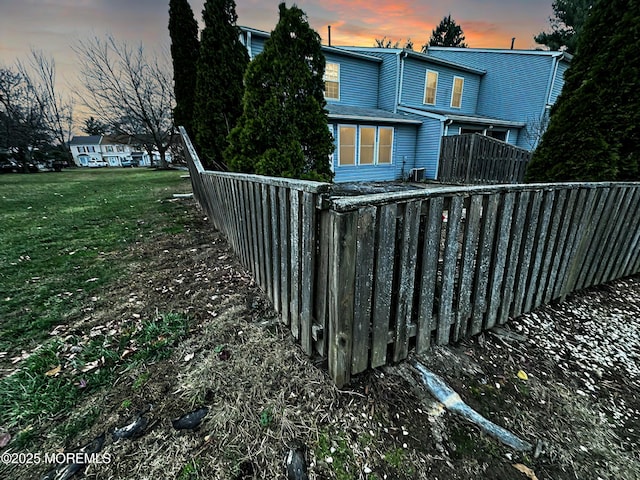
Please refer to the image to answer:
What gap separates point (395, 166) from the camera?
12.5 m

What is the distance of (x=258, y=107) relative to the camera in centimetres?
412

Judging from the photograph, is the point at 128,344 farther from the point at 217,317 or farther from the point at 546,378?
the point at 546,378

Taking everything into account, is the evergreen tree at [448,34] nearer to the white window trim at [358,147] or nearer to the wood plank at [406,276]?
the white window trim at [358,147]

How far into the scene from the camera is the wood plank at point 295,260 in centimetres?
181

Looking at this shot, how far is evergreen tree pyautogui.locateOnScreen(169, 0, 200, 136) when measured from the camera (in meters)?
9.88

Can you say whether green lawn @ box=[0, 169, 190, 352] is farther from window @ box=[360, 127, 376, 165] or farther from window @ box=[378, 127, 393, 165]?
window @ box=[378, 127, 393, 165]

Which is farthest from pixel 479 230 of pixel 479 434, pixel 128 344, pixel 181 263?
pixel 181 263

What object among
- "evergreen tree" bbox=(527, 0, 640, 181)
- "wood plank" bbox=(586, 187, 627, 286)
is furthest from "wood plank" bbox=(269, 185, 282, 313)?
"evergreen tree" bbox=(527, 0, 640, 181)

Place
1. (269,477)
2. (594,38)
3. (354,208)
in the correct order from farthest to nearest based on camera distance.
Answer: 1. (594,38)
2. (354,208)
3. (269,477)

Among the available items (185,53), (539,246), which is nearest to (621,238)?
(539,246)

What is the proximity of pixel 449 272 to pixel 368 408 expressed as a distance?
3.60 ft

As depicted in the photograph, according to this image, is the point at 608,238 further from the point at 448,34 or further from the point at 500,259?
the point at 448,34

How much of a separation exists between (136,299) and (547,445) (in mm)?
3558

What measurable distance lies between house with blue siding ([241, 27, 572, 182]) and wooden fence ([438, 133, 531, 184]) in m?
0.64
